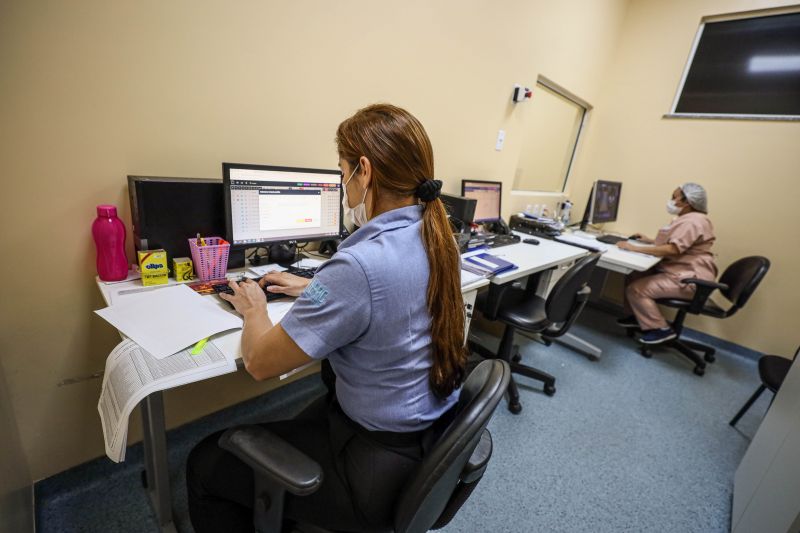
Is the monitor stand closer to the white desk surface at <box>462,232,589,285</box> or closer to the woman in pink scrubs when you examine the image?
the white desk surface at <box>462,232,589,285</box>

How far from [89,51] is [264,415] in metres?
1.55

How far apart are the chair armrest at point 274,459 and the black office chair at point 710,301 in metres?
2.93

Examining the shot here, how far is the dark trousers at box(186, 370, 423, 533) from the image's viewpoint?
759 millimetres

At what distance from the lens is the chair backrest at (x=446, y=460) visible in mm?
624

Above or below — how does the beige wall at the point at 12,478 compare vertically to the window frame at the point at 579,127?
below

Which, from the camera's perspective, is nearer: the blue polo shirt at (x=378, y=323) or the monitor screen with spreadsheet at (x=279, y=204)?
the blue polo shirt at (x=378, y=323)

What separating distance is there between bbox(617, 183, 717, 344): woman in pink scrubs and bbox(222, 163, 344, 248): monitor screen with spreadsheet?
8.21 ft

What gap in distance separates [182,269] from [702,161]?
12.7 ft

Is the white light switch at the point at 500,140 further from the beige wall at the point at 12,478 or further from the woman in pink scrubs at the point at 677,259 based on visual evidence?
the beige wall at the point at 12,478

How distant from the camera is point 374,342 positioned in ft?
2.37

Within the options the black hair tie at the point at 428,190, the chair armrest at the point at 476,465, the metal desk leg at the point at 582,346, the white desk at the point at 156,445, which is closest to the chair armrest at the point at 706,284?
the metal desk leg at the point at 582,346

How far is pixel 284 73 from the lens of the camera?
4.61 feet

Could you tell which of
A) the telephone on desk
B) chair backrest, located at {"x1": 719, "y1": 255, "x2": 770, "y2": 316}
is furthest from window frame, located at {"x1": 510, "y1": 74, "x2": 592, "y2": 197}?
chair backrest, located at {"x1": 719, "y1": 255, "x2": 770, "y2": 316}

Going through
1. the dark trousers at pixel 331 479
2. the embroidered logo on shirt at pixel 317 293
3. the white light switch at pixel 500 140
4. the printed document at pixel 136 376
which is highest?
the white light switch at pixel 500 140
